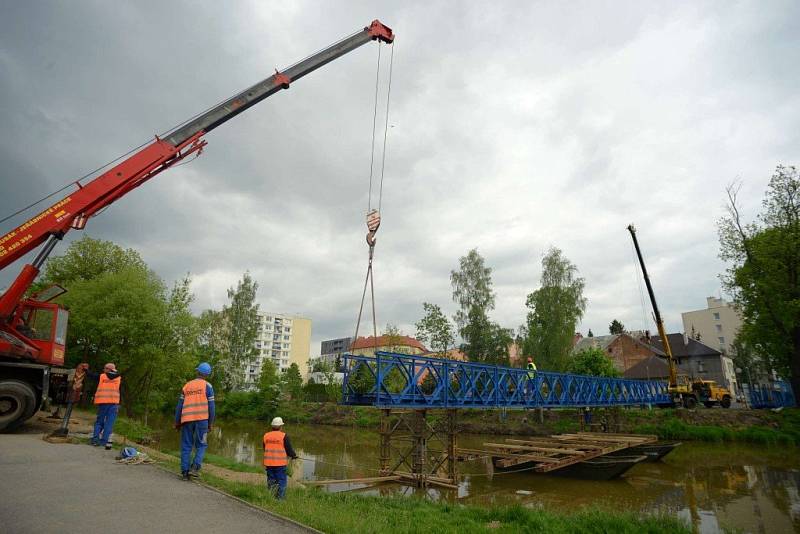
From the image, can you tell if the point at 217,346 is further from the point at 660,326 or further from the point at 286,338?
the point at 286,338

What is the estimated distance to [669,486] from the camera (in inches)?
670

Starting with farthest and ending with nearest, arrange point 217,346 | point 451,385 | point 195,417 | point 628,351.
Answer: point 628,351 → point 217,346 → point 451,385 → point 195,417

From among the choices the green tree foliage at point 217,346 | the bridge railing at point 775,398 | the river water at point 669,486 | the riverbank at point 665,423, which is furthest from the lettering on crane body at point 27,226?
the bridge railing at point 775,398

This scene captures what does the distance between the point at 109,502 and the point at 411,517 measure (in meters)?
4.72

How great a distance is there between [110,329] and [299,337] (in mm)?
83325

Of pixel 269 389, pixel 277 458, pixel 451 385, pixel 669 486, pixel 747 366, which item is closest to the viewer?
pixel 277 458

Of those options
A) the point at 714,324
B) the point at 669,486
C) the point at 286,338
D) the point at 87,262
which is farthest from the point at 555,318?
the point at 286,338

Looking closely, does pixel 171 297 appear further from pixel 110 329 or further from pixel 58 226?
pixel 58 226

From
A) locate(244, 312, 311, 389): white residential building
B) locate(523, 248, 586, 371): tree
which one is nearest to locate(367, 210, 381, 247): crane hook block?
locate(523, 248, 586, 371): tree

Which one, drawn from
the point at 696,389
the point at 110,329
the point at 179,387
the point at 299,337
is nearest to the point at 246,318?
the point at 179,387

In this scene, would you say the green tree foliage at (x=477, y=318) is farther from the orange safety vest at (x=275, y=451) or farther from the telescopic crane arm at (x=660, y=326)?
the orange safety vest at (x=275, y=451)

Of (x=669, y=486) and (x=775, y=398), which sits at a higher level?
(x=775, y=398)

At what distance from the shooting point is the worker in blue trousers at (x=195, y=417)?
7379mm

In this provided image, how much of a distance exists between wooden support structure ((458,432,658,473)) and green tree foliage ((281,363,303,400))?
31727mm
